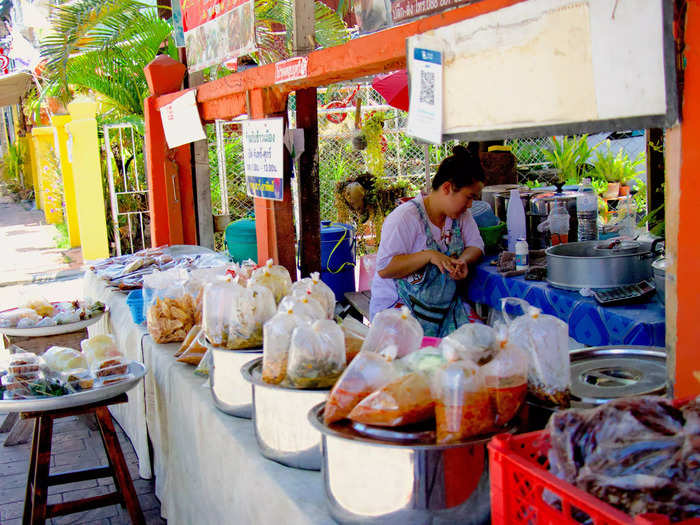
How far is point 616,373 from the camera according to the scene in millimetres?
1738

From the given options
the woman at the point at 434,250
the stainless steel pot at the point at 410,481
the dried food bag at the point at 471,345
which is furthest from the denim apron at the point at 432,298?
the stainless steel pot at the point at 410,481

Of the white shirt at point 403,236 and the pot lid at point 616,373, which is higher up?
the white shirt at point 403,236

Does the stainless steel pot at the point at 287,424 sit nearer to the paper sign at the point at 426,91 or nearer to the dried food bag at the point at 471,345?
the dried food bag at the point at 471,345

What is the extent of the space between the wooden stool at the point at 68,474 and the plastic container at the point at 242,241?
6.68ft

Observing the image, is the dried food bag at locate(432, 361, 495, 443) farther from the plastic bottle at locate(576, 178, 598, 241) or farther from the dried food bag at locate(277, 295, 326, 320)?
the plastic bottle at locate(576, 178, 598, 241)

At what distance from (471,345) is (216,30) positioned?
3.00 metres

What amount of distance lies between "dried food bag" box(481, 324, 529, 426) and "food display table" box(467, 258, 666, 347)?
163cm

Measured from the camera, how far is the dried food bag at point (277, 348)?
1.83m

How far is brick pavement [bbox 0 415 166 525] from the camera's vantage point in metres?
3.58

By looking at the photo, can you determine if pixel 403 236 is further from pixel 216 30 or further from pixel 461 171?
pixel 216 30

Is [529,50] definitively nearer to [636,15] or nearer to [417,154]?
[636,15]

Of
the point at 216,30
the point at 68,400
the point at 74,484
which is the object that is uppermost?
the point at 216,30

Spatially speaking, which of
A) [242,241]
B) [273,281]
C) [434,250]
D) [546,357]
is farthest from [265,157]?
[546,357]

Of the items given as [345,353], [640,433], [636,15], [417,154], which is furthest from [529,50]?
[417,154]
